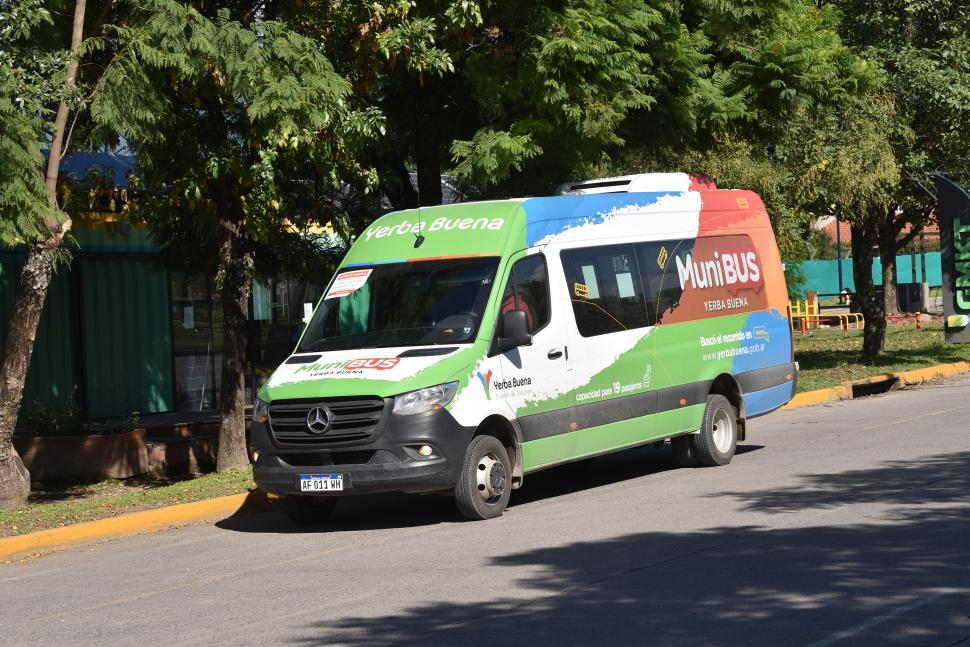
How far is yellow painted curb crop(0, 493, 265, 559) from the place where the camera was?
430 inches

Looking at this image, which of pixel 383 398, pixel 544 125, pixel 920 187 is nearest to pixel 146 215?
pixel 544 125

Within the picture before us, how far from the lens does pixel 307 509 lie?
11477 millimetres

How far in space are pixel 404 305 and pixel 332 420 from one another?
4.51 ft

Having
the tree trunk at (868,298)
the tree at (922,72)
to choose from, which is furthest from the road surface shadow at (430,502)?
the tree trunk at (868,298)

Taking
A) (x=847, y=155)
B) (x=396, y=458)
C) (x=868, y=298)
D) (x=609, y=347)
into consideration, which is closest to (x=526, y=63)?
(x=609, y=347)

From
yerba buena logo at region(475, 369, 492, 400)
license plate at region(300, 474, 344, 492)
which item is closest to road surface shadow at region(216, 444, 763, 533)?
license plate at region(300, 474, 344, 492)

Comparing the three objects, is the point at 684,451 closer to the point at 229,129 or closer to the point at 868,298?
the point at 229,129

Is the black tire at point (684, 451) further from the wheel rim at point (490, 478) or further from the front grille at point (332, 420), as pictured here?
the front grille at point (332, 420)

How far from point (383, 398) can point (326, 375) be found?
2.08 feet

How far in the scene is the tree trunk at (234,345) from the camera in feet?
48.9

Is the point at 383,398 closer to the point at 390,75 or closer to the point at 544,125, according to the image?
the point at 544,125

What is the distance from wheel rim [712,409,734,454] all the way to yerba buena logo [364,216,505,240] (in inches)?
141

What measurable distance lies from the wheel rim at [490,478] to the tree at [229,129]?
149 inches

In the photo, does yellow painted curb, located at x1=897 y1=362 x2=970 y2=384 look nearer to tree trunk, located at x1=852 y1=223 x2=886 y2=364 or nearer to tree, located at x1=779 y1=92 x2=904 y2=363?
tree trunk, located at x1=852 y1=223 x2=886 y2=364
